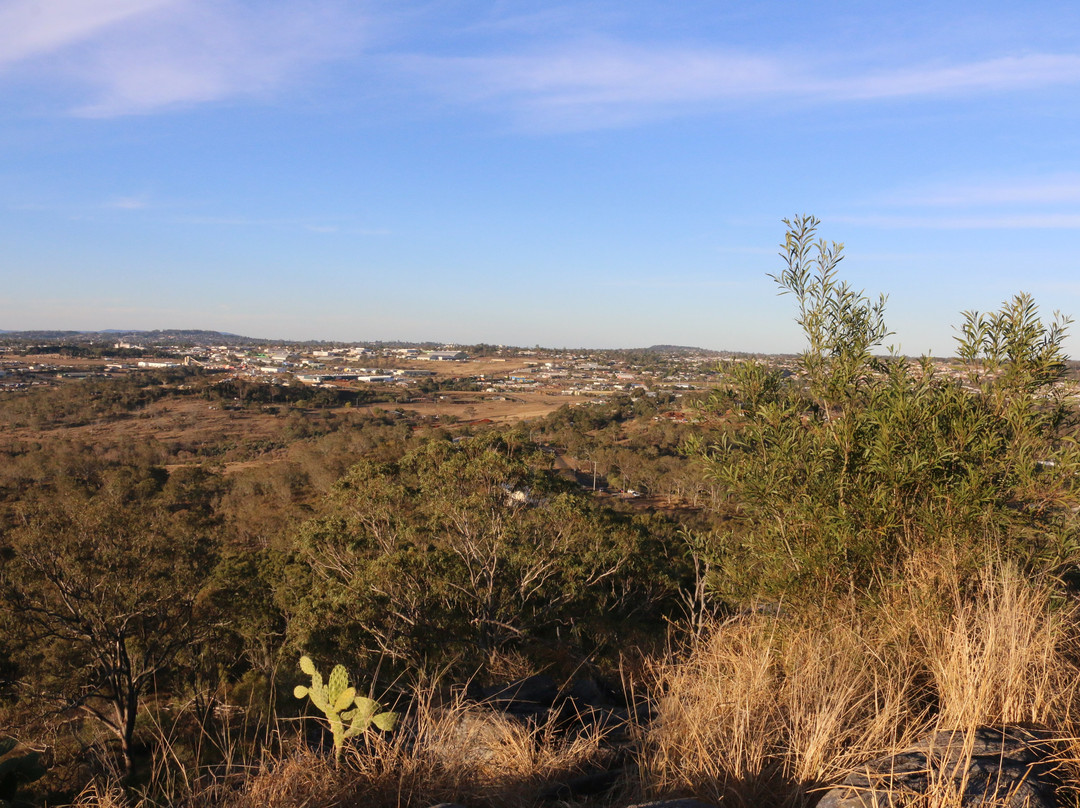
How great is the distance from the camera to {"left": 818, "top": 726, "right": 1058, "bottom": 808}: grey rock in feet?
7.54

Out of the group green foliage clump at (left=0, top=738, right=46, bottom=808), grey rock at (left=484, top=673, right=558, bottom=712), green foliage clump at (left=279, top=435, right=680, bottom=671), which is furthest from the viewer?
green foliage clump at (left=279, top=435, right=680, bottom=671)

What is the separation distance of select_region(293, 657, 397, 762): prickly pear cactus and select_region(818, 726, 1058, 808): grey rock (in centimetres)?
187

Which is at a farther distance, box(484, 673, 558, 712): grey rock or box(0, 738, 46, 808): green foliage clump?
box(484, 673, 558, 712): grey rock

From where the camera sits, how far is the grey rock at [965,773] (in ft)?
7.54

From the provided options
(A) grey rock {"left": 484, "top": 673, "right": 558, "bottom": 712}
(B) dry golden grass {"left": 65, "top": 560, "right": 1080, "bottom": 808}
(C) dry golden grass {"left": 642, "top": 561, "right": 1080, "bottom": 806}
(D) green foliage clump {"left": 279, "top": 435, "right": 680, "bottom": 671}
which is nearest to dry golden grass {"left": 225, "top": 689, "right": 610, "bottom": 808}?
(B) dry golden grass {"left": 65, "top": 560, "right": 1080, "bottom": 808}

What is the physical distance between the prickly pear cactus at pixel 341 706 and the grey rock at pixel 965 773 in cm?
187

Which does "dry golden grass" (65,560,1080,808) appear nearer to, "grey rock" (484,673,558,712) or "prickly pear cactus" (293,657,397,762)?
"prickly pear cactus" (293,657,397,762)

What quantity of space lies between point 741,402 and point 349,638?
8.08m

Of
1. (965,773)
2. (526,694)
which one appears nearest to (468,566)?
(526,694)

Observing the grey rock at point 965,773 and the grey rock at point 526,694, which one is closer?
the grey rock at point 965,773

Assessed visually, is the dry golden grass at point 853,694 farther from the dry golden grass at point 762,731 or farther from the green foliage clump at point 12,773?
the green foliage clump at point 12,773

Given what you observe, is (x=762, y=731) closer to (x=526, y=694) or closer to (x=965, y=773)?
(x=965, y=773)

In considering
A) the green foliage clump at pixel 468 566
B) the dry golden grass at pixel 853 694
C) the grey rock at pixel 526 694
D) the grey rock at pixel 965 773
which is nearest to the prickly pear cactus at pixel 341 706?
the dry golden grass at pixel 853 694

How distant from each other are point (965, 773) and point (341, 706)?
8.26 feet
